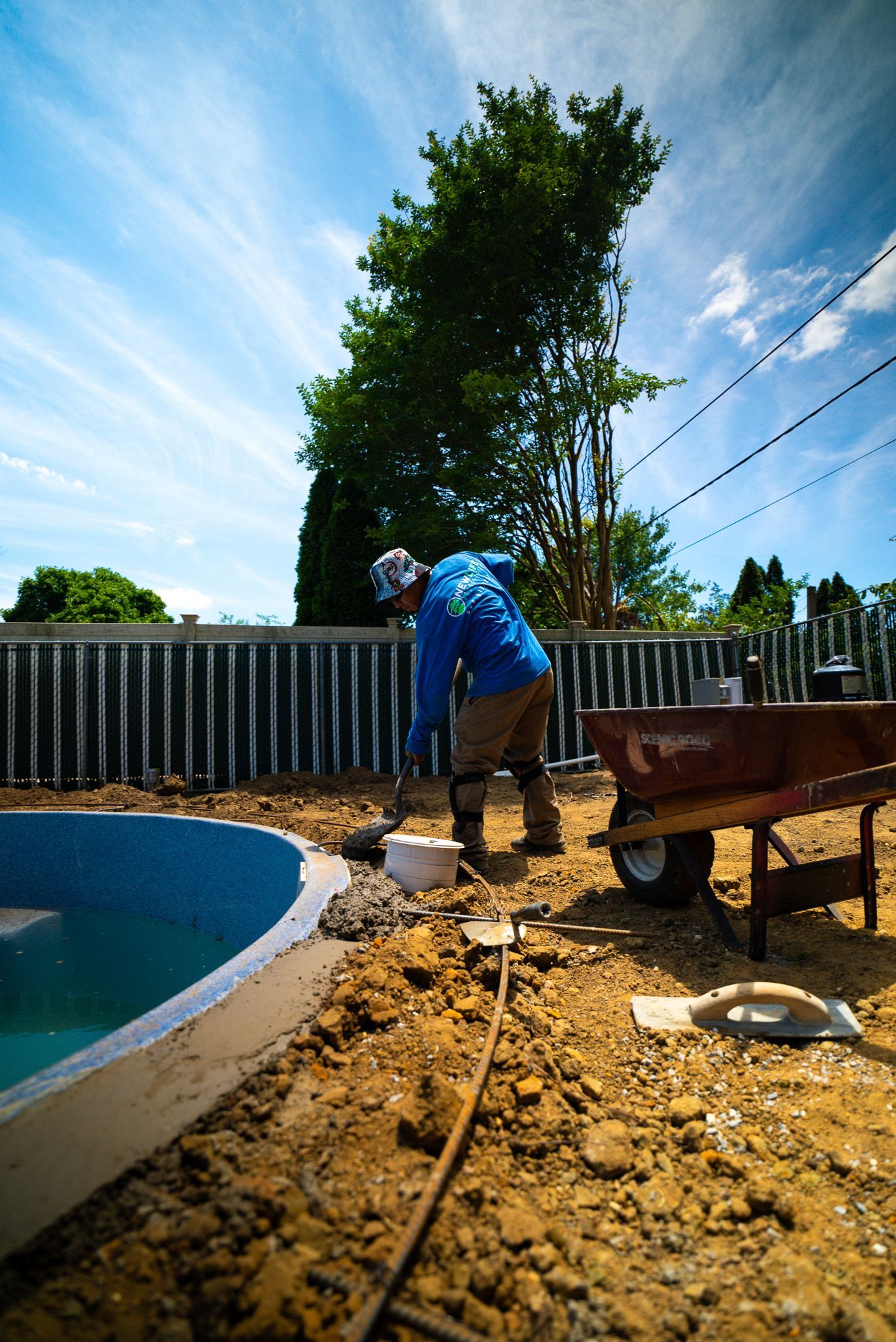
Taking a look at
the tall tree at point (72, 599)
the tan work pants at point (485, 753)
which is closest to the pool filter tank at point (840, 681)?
the tan work pants at point (485, 753)

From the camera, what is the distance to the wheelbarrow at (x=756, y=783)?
2316 mm

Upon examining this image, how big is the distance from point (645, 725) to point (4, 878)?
4.82 m

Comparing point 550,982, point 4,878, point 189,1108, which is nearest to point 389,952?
point 550,982

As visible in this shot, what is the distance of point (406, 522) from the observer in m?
12.0

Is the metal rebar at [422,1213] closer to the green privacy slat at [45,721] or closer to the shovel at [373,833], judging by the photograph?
the shovel at [373,833]

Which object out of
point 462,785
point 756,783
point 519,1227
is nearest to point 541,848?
point 462,785

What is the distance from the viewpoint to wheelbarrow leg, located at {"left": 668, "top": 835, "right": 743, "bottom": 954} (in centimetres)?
244

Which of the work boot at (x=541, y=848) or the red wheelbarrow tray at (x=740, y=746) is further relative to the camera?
the work boot at (x=541, y=848)

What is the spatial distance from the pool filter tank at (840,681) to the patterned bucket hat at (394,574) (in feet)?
12.5

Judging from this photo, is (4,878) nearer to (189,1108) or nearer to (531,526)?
(189,1108)

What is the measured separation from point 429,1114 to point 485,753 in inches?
96.5

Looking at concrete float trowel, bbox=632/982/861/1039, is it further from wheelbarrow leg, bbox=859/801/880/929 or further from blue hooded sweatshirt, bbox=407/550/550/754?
blue hooded sweatshirt, bbox=407/550/550/754

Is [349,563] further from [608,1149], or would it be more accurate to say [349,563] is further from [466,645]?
[608,1149]

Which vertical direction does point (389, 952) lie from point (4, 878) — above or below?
above
